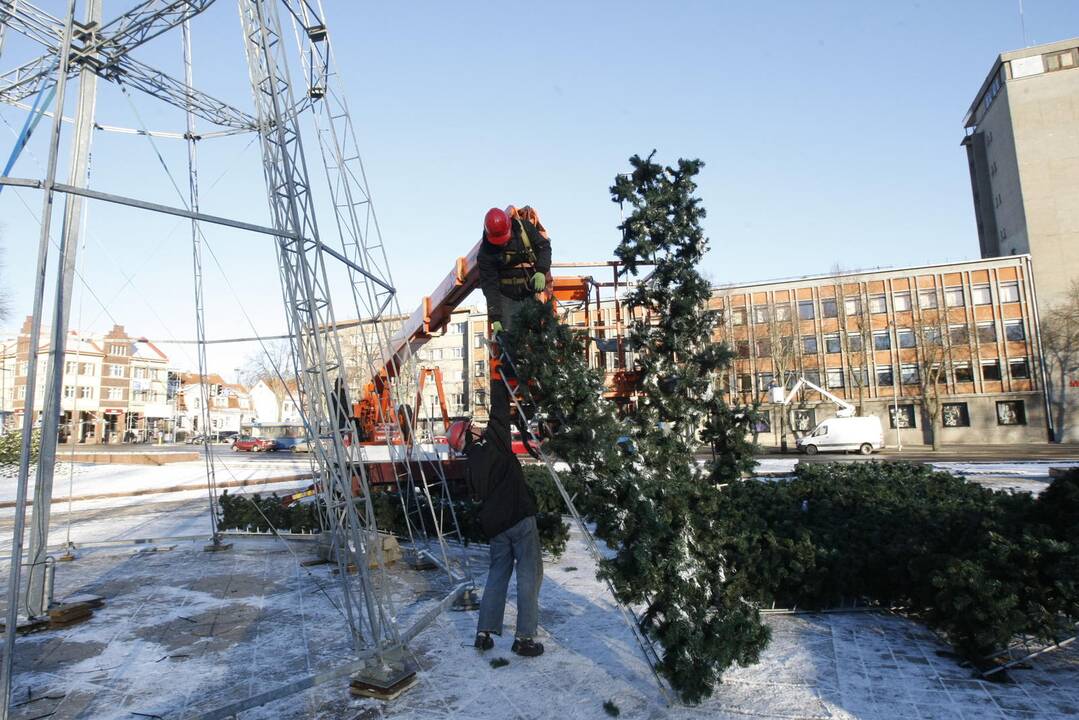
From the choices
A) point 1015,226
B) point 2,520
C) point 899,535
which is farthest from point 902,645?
point 1015,226

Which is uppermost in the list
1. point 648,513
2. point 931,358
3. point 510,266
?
point 931,358

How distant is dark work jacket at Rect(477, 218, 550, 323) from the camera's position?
5.82 m

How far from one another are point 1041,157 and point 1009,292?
1047 centimetres

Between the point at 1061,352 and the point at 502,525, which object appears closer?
the point at 502,525

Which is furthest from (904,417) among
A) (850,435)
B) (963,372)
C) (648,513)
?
(648,513)

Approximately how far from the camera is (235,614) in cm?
634

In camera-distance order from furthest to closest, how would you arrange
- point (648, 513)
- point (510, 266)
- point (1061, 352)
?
point (1061, 352), point (510, 266), point (648, 513)

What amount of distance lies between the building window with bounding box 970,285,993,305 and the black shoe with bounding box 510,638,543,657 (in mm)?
47438

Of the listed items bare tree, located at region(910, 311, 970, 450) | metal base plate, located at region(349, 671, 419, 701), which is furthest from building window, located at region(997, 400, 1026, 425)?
metal base plate, located at region(349, 671, 419, 701)

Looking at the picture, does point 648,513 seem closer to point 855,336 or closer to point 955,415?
point 855,336

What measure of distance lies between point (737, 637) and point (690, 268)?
3231 mm

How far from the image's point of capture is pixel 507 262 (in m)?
6.11

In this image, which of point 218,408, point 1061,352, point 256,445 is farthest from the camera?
point 218,408

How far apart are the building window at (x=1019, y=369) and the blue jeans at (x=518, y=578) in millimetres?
46790
